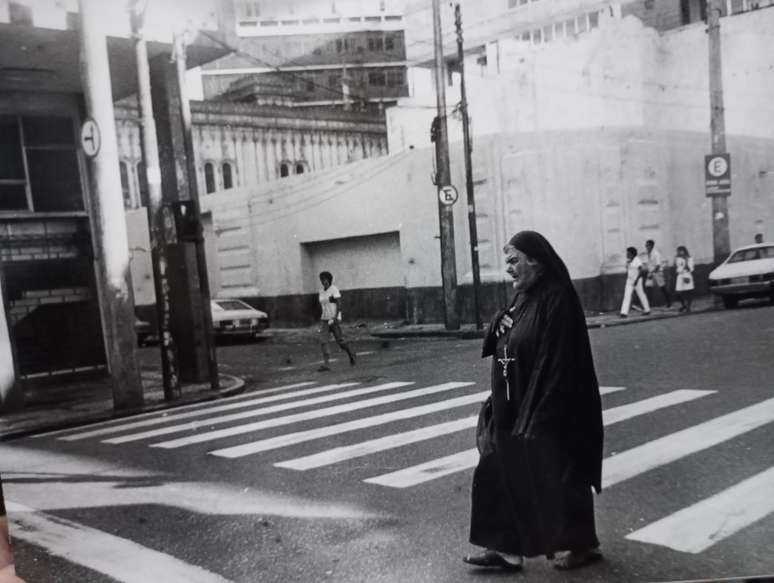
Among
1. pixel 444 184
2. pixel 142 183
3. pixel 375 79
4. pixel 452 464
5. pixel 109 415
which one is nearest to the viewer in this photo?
pixel 375 79

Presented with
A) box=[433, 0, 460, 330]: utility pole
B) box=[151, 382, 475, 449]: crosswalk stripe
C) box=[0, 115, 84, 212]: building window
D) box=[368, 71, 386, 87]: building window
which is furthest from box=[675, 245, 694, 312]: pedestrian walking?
box=[0, 115, 84, 212]: building window

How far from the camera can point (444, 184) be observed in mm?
2848

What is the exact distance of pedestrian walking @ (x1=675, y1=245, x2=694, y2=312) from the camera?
110 inches

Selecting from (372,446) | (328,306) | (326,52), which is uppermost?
(326,52)

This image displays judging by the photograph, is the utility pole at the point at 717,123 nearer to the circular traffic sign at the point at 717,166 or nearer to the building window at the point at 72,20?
the circular traffic sign at the point at 717,166

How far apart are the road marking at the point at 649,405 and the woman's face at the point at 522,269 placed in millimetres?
895

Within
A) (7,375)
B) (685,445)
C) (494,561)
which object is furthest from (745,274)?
(7,375)

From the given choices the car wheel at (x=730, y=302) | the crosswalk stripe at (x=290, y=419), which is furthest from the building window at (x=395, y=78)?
the car wheel at (x=730, y=302)

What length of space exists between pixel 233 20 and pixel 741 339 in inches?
103

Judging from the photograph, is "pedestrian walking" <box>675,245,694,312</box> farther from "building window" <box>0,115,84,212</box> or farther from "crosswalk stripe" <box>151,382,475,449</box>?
"building window" <box>0,115,84,212</box>

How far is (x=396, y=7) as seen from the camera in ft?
9.37

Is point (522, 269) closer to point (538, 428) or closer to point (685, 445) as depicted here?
point (538, 428)

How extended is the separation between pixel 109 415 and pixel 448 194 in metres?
2.77

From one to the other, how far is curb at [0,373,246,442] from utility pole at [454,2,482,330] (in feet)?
4.66
